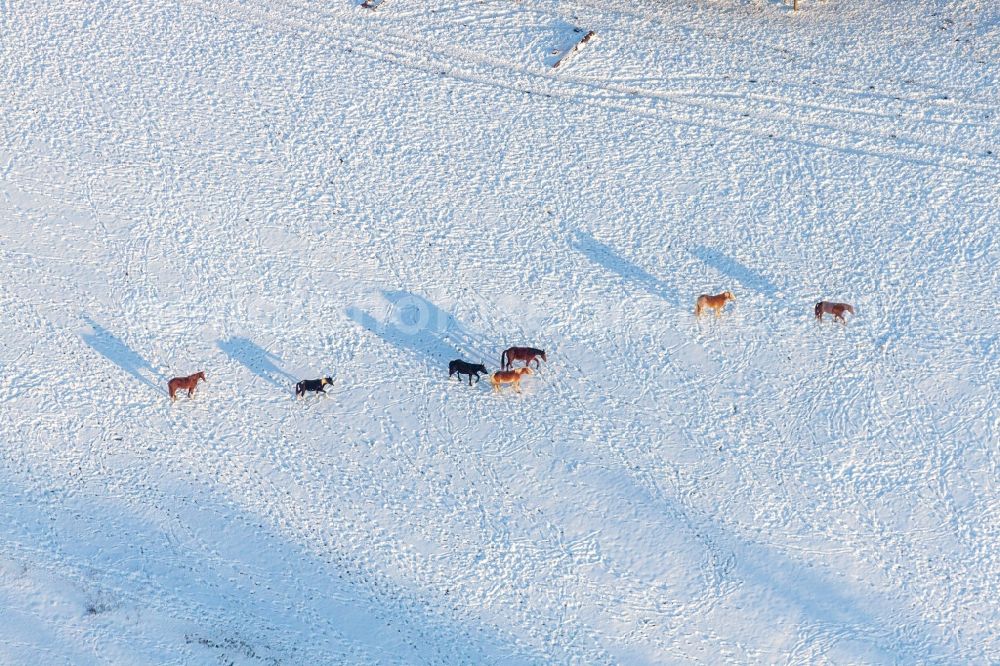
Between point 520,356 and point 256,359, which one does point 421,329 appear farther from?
point 256,359

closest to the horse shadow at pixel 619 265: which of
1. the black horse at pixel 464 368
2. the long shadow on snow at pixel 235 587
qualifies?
the black horse at pixel 464 368

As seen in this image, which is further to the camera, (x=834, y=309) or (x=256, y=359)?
(x=834, y=309)

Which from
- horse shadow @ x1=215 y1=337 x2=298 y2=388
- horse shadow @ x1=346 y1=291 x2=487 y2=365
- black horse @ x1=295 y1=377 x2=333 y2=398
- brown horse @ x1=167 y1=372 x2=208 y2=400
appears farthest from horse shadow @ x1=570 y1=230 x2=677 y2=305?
brown horse @ x1=167 y1=372 x2=208 y2=400

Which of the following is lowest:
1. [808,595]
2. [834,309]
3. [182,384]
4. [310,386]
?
[808,595]

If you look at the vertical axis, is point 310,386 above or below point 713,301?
below

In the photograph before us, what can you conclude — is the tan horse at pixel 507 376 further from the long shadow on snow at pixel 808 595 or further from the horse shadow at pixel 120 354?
the horse shadow at pixel 120 354

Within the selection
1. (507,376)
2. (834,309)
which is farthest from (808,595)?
(507,376)
